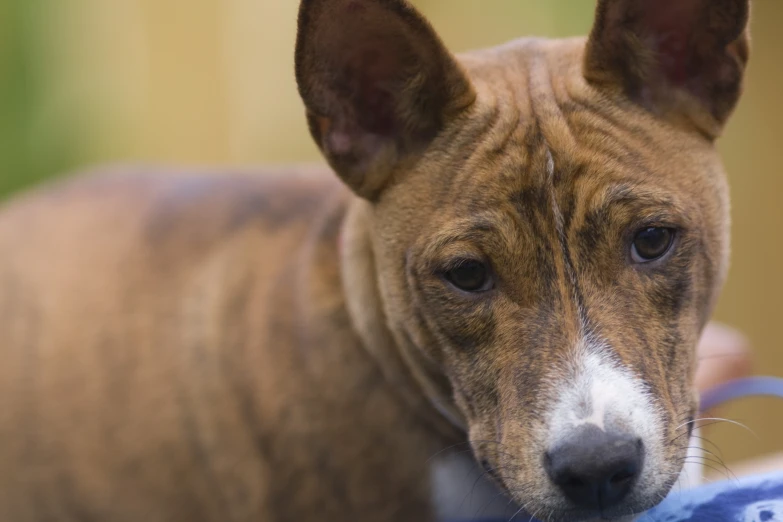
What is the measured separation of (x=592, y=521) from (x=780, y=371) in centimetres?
403

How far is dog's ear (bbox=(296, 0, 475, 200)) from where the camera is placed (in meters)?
2.11

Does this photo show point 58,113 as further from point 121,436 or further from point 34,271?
point 121,436

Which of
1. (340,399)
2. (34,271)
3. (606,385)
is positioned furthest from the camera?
(34,271)

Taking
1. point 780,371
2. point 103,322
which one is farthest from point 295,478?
point 780,371

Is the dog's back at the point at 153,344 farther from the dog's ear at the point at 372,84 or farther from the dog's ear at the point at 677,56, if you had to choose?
the dog's ear at the point at 677,56

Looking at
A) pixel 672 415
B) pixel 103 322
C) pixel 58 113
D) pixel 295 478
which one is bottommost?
pixel 295 478

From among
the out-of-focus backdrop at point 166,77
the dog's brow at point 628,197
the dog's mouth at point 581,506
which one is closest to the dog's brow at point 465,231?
the dog's brow at point 628,197

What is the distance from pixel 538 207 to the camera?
2018mm

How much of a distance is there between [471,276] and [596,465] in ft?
1.66

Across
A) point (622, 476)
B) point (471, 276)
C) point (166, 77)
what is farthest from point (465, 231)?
point (166, 77)

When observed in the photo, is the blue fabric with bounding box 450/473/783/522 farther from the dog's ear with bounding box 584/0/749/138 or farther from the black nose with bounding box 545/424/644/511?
the dog's ear with bounding box 584/0/749/138

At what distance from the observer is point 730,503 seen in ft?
5.60

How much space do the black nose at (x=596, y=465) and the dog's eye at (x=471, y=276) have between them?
41 cm

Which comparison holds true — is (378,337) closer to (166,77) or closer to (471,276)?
(471,276)
